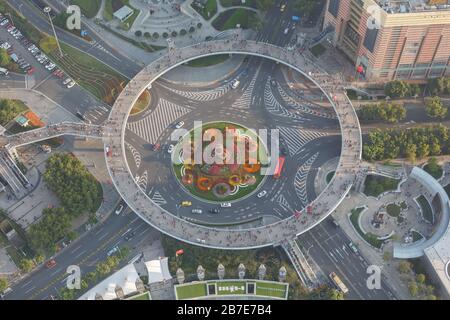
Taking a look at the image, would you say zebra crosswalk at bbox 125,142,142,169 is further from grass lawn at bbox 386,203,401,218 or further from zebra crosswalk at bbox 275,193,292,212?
grass lawn at bbox 386,203,401,218

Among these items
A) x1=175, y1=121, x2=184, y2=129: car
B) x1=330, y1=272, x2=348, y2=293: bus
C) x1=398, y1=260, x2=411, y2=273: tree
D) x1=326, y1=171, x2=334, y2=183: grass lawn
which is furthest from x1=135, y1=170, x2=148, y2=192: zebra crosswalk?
x1=398, y1=260, x2=411, y2=273: tree

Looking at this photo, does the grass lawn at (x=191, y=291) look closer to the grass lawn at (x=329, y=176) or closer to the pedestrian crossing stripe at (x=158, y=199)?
the pedestrian crossing stripe at (x=158, y=199)

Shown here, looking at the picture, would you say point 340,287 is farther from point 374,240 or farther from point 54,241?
point 54,241

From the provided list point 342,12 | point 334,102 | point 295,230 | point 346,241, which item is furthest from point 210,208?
point 342,12

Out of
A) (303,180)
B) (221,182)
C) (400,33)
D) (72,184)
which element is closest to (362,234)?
(303,180)

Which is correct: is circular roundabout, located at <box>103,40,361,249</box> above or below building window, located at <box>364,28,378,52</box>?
below

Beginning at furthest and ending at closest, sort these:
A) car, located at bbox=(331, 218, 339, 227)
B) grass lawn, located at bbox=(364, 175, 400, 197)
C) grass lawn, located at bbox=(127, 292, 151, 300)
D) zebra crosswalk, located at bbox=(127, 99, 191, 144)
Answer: zebra crosswalk, located at bbox=(127, 99, 191, 144) → grass lawn, located at bbox=(364, 175, 400, 197) → car, located at bbox=(331, 218, 339, 227) → grass lawn, located at bbox=(127, 292, 151, 300)
